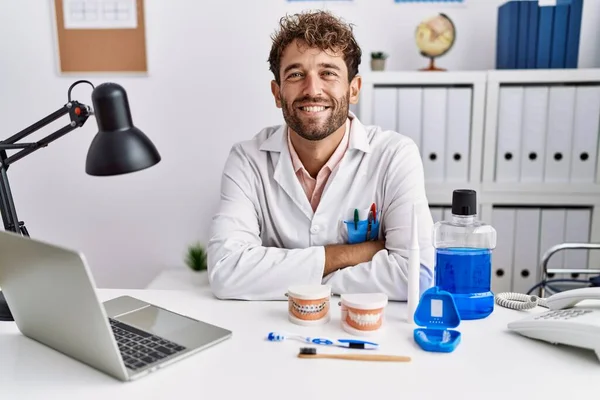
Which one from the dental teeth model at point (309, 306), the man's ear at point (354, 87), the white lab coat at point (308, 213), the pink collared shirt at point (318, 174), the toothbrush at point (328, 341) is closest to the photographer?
the toothbrush at point (328, 341)

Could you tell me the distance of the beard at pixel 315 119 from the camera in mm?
1533

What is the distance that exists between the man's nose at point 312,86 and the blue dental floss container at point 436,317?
71cm

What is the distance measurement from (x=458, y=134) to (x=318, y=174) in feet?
2.33

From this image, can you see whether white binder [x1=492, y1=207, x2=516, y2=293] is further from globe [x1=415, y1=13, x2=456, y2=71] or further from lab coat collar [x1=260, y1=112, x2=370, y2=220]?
lab coat collar [x1=260, y1=112, x2=370, y2=220]

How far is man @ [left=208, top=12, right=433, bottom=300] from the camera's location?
1441 millimetres

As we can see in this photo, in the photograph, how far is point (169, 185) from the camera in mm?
2416

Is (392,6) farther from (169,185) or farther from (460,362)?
(460,362)

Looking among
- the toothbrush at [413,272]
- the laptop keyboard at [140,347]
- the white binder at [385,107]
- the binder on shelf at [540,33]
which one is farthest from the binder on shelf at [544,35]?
the laptop keyboard at [140,347]

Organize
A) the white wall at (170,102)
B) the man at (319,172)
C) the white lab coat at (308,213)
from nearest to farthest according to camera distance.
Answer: the white lab coat at (308,213)
the man at (319,172)
the white wall at (170,102)

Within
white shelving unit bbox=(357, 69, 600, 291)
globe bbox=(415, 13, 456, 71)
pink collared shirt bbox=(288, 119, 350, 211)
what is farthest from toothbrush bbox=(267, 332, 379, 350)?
globe bbox=(415, 13, 456, 71)

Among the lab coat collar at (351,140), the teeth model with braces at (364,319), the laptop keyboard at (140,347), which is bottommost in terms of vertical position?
the laptop keyboard at (140,347)

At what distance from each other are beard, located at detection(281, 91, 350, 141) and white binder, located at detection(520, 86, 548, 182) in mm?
817

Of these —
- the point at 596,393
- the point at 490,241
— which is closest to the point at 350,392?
the point at 596,393

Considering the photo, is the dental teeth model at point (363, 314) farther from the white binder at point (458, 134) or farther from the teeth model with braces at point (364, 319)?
the white binder at point (458, 134)
